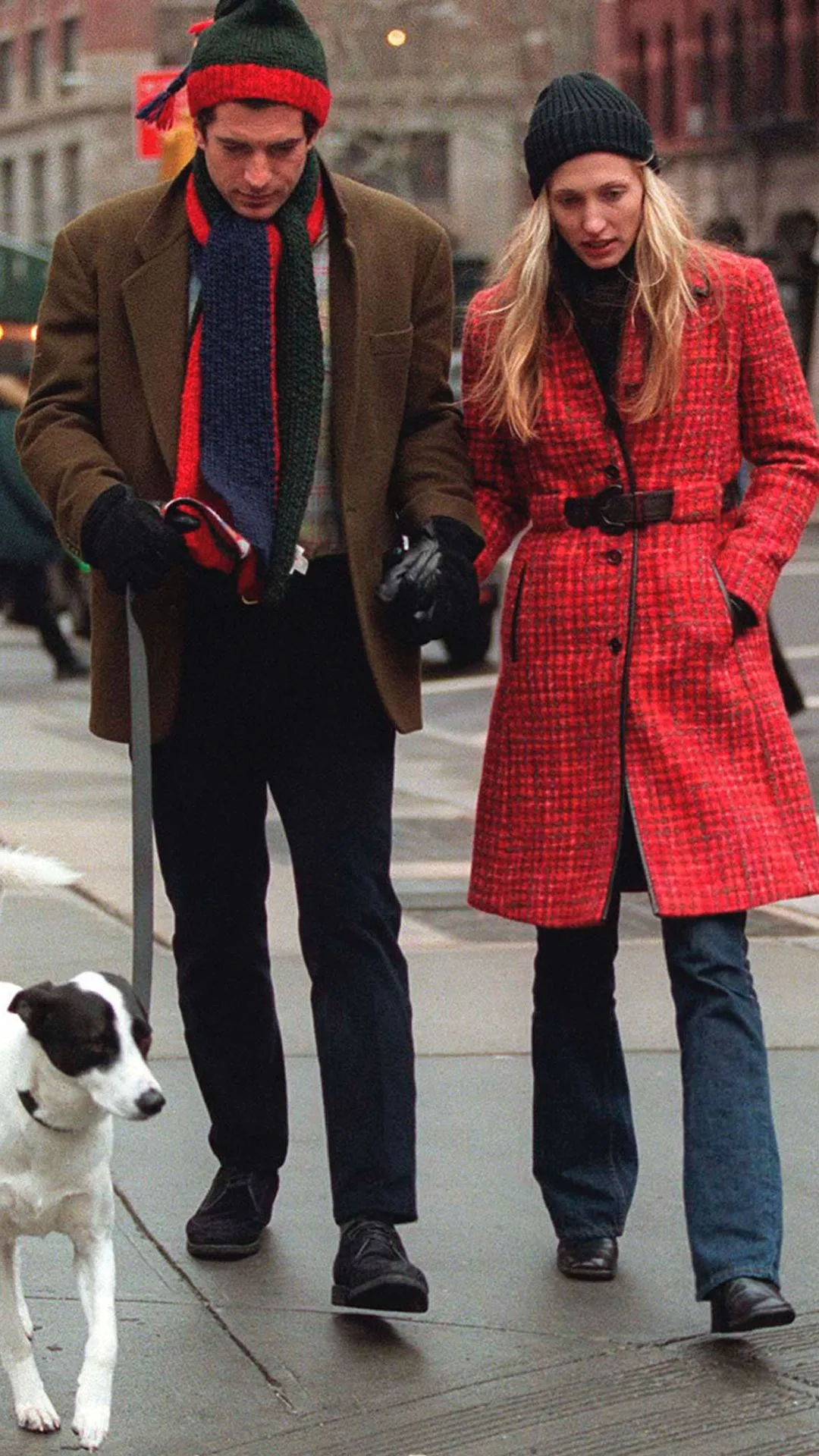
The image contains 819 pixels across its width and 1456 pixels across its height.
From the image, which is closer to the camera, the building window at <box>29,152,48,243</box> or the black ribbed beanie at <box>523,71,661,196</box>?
the black ribbed beanie at <box>523,71,661,196</box>

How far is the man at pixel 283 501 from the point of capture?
4039 millimetres

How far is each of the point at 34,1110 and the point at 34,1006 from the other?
0.17 meters

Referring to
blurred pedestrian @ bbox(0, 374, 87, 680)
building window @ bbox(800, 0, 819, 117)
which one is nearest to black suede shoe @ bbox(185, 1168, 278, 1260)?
blurred pedestrian @ bbox(0, 374, 87, 680)

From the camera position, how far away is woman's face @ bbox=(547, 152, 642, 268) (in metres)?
4.10

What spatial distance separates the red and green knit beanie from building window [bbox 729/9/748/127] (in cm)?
4463

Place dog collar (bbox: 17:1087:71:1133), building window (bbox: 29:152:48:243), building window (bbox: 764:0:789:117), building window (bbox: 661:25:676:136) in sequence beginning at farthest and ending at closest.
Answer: building window (bbox: 29:152:48:243)
building window (bbox: 661:25:676:136)
building window (bbox: 764:0:789:117)
dog collar (bbox: 17:1087:71:1133)

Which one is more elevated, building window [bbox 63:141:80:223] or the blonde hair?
the blonde hair

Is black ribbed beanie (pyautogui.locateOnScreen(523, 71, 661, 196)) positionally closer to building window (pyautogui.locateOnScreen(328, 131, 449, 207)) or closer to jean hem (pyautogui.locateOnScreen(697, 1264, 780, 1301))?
jean hem (pyautogui.locateOnScreen(697, 1264, 780, 1301))

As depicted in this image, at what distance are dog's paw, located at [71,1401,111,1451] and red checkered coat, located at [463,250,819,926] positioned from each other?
3.86ft

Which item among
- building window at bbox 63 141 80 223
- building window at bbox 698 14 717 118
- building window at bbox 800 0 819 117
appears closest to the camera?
building window at bbox 800 0 819 117

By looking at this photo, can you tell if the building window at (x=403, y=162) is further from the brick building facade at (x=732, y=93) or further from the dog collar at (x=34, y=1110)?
the dog collar at (x=34, y=1110)

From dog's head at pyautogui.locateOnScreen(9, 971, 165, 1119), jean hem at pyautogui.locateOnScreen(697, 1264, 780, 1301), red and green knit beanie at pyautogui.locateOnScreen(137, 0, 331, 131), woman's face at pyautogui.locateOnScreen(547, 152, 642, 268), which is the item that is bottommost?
jean hem at pyautogui.locateOnScreen(697, 1264, 780, 1301)

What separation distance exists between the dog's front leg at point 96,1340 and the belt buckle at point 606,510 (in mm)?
1408

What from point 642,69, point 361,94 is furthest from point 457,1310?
point 642,69
